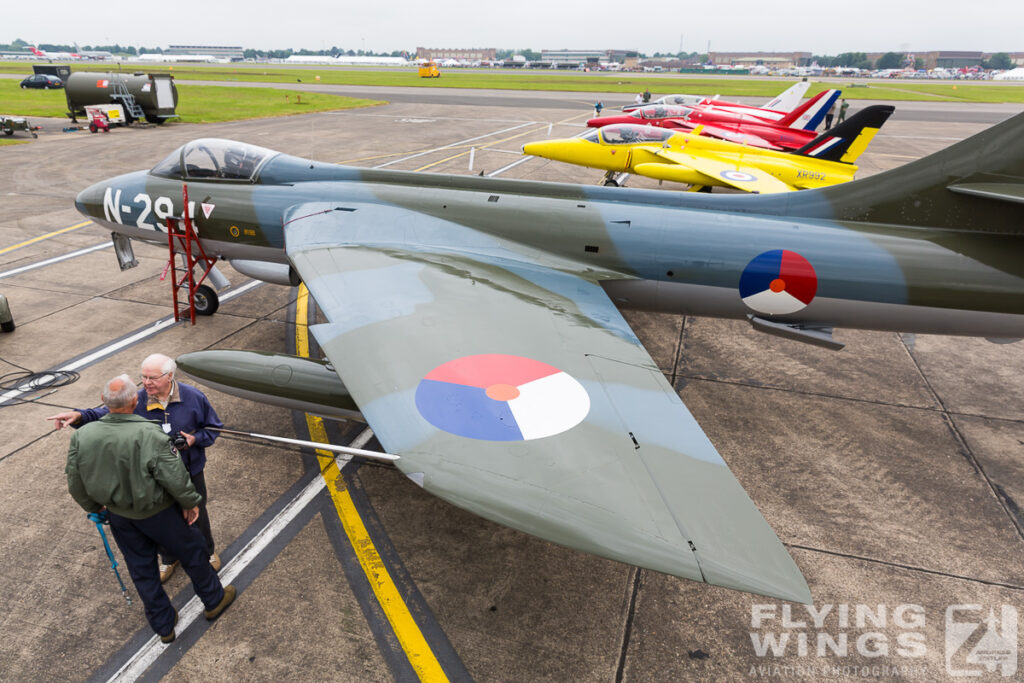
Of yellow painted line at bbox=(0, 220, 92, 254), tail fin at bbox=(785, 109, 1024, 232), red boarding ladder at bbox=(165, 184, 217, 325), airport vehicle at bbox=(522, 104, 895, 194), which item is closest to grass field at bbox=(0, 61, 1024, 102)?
airport vehicle at bbox=(522, 104, 895, 194)

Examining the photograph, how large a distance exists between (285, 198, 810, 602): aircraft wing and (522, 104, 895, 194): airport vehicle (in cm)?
1211

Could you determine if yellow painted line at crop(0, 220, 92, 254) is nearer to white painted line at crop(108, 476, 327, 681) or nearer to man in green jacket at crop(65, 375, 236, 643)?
white painted line at crop(108, 476, 327, 681)

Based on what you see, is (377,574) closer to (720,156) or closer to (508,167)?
(720,156)

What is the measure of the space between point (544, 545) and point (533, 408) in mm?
1813

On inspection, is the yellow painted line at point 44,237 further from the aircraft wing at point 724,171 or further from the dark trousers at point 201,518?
the aircraft wing at point 724,171

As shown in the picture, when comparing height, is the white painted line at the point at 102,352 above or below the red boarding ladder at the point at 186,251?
below

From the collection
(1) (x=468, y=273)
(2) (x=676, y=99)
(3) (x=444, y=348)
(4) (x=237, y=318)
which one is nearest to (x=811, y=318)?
(1) (x=468, y=273)

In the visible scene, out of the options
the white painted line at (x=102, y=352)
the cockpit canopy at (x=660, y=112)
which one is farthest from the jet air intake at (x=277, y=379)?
the cockpit canopy at (x=660, y=112)

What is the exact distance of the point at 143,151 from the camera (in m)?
24.2

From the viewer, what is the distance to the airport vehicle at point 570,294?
3.80 m

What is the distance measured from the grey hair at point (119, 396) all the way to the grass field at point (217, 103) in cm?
3750

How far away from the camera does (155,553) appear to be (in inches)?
165

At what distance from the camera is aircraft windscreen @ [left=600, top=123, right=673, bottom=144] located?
65.6 ft

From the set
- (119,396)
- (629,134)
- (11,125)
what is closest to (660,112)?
(629,134)
